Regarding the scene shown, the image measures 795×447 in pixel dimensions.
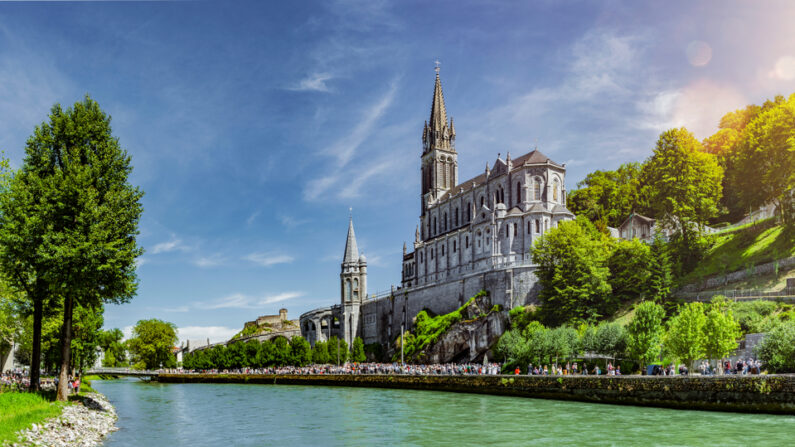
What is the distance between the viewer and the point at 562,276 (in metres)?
53.3

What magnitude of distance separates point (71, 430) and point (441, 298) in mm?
51569

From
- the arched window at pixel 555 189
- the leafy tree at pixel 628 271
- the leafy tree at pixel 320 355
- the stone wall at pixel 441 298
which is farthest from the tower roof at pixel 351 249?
the leafy tree at pixel 628 271

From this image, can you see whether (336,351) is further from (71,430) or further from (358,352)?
(71,430)

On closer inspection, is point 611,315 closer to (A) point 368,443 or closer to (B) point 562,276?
(B) point 562,276

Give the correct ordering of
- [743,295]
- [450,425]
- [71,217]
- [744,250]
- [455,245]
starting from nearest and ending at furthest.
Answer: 1. [71,217]
2. [450,425]
3. [743,295]
4. [744,250]
5. [455,245]

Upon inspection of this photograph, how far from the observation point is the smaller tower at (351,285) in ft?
291

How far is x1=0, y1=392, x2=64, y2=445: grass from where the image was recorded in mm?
16306

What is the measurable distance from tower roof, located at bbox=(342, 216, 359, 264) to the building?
0.03 metres

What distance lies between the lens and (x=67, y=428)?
1984 centimetres

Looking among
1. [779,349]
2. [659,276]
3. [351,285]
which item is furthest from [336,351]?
[779,349]

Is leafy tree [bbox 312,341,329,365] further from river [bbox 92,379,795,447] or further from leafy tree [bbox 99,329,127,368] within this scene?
river [bbox 92,379,795,447]

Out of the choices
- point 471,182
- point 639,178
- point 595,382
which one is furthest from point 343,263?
point 595,382

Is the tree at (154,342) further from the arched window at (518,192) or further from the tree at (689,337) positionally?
the tree at (689,337)

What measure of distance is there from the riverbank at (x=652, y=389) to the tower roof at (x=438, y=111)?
61.0 meters
